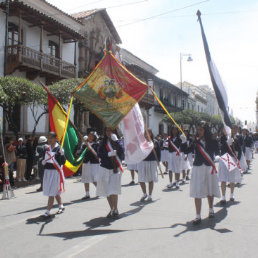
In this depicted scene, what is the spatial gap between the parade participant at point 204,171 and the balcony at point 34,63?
1261 centimetres

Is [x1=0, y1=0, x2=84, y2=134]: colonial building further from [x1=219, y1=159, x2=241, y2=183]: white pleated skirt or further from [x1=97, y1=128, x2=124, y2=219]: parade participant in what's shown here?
[x1=219, y1=159, x2=241, y2=183]: white pleated skirt

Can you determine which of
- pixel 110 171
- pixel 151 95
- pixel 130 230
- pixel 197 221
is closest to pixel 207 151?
pixel 197 221

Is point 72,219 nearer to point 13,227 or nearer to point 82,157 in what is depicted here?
point 13,227

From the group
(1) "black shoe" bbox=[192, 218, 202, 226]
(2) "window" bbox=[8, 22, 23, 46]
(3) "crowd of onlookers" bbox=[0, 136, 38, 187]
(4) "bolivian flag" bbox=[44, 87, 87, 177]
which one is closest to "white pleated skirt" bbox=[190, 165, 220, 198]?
(1) "black shoe" bbox=[192, 218, 202, 226]

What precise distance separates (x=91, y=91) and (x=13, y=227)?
2950 mm

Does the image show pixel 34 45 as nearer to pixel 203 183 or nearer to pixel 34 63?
pixel 34 63

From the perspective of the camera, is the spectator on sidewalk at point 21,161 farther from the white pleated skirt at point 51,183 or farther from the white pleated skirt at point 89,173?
the white pleated skirt at point 51,183

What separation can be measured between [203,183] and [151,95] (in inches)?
1156

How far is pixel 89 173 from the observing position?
856cm

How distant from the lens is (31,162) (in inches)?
488

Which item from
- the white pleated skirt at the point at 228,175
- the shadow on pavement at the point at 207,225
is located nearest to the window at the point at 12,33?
the white pleated skirt at the point at 228,175

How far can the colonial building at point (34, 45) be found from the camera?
54.4 ft

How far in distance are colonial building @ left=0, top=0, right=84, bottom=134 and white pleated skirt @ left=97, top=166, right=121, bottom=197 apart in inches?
464

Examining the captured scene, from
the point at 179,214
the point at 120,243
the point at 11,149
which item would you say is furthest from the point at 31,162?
the point at 120,243
